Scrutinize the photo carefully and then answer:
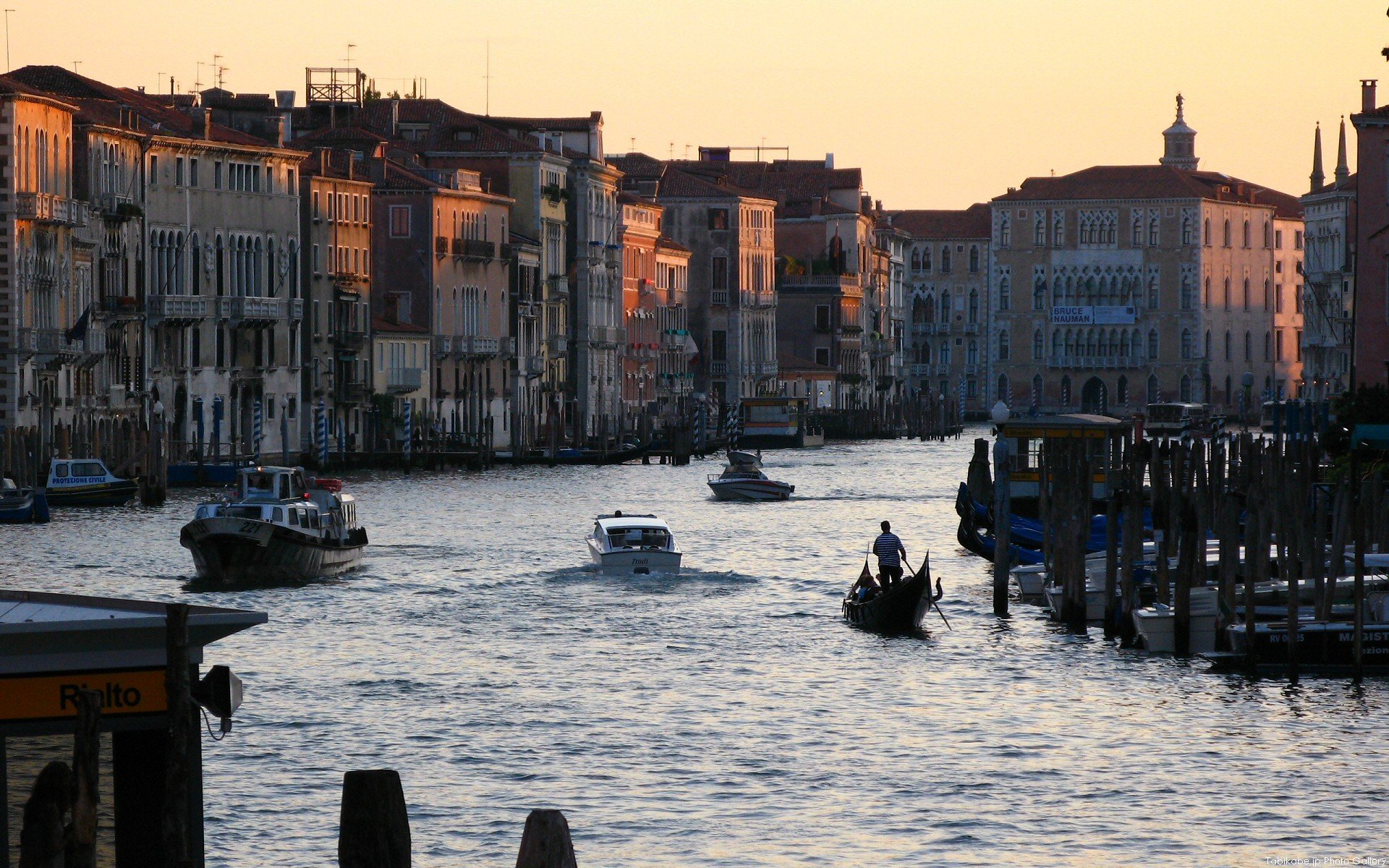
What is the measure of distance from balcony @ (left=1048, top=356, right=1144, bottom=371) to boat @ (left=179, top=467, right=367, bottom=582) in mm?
85286

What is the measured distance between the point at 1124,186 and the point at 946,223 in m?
10.6

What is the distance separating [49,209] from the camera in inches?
1953

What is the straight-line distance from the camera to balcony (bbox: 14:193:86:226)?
4866 centimetres

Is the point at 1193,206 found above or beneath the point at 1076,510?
above

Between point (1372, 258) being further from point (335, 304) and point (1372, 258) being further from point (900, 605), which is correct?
point (335, 304)

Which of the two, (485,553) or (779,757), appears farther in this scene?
(485,553)

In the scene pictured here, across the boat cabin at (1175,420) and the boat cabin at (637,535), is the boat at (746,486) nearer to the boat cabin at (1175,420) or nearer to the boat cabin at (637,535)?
the boat cabin at (637,535)

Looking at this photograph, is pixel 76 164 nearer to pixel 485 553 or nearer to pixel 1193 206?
pixel 485 553

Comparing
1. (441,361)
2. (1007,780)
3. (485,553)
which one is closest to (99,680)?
(1007,780)

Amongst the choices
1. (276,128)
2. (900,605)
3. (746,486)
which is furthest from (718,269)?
(900,605)

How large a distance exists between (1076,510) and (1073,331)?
301 ft

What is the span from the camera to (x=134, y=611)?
9898mm

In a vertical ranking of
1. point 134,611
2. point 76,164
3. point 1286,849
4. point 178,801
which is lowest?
point 1286,849

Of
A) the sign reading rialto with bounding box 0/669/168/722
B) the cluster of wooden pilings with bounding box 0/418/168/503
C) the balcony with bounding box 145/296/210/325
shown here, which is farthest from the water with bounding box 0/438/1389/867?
the balcony with bounding box 145/296/210/325
